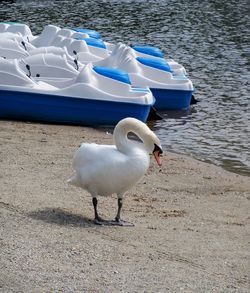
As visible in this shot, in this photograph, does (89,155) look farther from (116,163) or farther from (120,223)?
(120,223)

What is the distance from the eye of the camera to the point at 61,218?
8.44 meters

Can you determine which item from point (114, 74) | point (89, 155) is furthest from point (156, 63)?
point (89, 155)

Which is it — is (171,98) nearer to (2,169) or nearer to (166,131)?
(166,131)

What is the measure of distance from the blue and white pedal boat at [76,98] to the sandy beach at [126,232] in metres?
2.45

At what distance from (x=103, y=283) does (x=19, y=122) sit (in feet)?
29.8

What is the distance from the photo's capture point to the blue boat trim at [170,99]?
1706 cm

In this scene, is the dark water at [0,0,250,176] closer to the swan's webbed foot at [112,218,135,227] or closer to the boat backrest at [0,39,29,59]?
the boat backrest at [0,39,29,59]

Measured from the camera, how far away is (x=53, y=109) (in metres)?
15.2

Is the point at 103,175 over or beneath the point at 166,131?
over

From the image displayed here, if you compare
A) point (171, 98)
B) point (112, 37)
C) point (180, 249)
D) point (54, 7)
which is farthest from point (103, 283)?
point (54, 7)

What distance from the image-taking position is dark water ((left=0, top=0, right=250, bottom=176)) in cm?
1499

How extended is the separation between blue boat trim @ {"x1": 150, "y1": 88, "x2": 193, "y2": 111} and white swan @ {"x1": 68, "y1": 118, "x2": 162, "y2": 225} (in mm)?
8423

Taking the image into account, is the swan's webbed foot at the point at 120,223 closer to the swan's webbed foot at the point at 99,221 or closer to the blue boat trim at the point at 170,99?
the swan's webbed foot at the point at 99,221

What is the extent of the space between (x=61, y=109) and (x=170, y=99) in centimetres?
290
